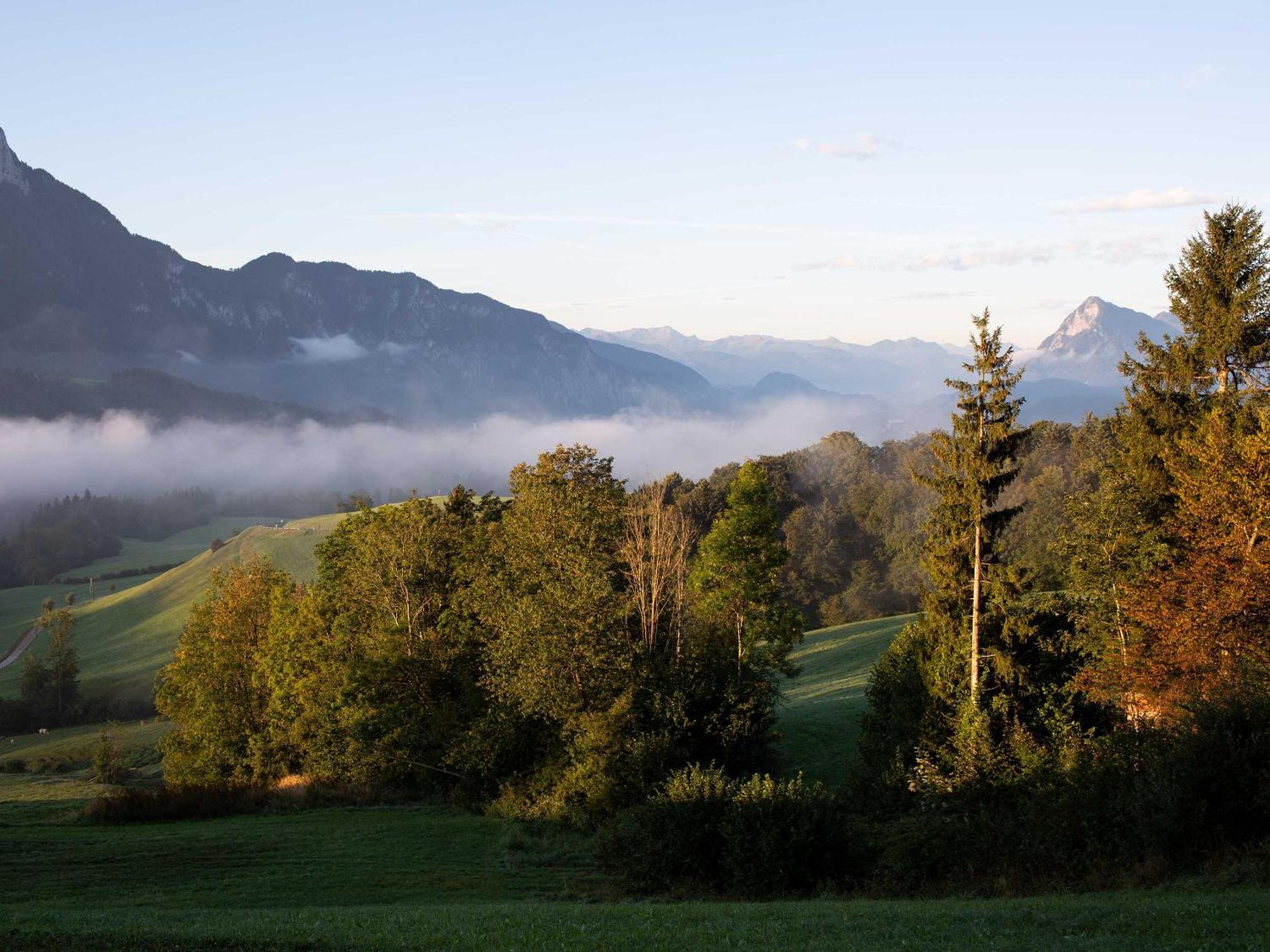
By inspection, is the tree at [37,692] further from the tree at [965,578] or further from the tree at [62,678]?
the tree at [965,578]

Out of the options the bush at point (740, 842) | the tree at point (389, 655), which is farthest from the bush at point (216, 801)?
the bush at point (740, 842)

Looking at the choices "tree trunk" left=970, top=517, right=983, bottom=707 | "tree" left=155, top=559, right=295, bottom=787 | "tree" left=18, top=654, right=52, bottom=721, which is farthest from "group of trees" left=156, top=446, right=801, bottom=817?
"tree" left=18, top=654, right=52, bottom=721

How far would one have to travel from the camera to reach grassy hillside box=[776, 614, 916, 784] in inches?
1898

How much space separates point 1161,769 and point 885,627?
59967mm

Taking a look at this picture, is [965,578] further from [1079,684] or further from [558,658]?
[558,658]

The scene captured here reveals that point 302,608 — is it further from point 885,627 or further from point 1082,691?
point 885,627

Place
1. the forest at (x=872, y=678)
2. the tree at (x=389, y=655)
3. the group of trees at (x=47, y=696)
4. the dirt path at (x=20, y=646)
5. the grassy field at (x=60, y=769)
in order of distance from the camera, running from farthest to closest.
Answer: the dirt path at (x=20, y=646)
the group of trees at (x=47, y=696)
the tree at (x=389, y=655)
the grassy field at (x=60, y=769)
the forest at (x=872, y=678)

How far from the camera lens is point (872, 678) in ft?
155

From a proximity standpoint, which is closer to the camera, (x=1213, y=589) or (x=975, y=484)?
(x=1213, y=589)

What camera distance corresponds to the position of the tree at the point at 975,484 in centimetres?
3875

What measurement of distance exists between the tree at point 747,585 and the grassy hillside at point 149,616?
92.3 metres

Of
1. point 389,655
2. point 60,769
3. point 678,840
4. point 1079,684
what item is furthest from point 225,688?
point 1079,684

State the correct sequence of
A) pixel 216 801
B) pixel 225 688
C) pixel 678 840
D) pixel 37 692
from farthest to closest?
1. pixel 37 692
2. pixel 225 688
3. pixel 216 801
4. pixel 678 840

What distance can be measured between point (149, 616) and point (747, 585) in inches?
5211
